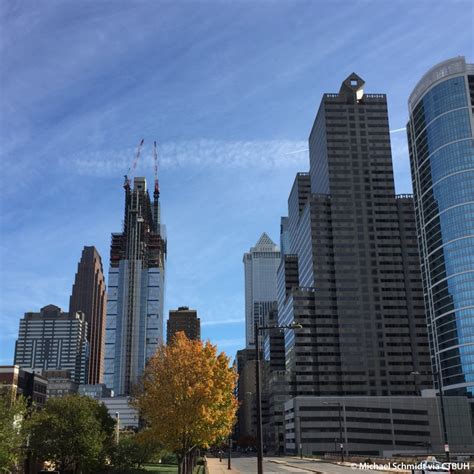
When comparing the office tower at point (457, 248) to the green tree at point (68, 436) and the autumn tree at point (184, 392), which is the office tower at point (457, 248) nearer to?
the green tree at point (68, 436)

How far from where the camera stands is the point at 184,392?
4453 cm

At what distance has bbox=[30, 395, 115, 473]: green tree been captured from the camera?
55.0 m

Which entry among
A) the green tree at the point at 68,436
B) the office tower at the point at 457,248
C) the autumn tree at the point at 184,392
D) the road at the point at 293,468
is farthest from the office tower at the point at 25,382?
the office tower at the point at 457,248

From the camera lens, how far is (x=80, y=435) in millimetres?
55031

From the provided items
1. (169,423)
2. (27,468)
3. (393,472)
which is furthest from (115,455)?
(393,472)

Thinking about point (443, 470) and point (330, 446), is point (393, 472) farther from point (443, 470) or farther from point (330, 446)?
point (330, 446)

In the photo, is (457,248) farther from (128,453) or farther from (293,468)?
(128,453)

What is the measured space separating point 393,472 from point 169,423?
24467 millimetres

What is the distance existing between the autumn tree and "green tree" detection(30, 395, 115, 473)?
11.0m

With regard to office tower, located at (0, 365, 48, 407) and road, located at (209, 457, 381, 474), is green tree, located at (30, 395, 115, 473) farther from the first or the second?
office tower, located at (0, 365, 48, 407)

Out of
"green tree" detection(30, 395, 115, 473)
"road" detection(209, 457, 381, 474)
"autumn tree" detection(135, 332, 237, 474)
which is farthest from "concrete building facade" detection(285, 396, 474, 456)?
"autumn tree" detection(135, 332, 237, 474)

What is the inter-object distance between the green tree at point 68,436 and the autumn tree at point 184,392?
1097 centimetres

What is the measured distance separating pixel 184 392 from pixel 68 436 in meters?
17.8

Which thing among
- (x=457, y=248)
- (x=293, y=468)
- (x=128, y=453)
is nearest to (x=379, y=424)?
(x=457, y=248)
